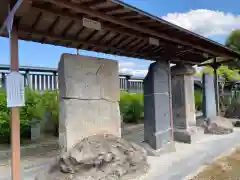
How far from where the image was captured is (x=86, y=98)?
172 inches

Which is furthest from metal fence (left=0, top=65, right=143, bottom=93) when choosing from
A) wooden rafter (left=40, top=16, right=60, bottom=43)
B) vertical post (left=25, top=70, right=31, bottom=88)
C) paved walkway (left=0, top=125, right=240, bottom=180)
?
wooden rafter (left=40, top=16, right=60, bottom=43)

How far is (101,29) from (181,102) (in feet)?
12.7

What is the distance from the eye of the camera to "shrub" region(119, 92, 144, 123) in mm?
10422

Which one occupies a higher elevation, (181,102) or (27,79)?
(27,79)

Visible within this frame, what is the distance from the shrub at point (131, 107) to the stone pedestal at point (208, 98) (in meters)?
2.77

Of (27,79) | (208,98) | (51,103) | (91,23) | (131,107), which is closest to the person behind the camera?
(91,23)

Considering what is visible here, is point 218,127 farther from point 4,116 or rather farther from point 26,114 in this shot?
point 4,116

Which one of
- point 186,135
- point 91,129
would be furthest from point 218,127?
point 91,129

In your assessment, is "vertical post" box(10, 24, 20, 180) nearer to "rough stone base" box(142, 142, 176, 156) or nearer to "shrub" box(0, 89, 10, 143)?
"rough stone base" box(142, 142, 176, 156)

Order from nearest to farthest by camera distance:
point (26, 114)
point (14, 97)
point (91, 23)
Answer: point (14, 97)
point (91, 23)
point (26, 114)

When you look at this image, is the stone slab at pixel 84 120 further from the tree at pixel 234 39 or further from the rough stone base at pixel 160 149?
the tree at pixel 234 39

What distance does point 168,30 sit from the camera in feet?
17.1

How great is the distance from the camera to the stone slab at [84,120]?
4.09 m

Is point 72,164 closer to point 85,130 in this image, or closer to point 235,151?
point 85,130
